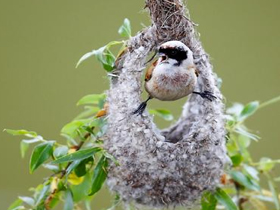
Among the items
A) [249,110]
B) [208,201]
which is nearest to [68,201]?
[208,201]

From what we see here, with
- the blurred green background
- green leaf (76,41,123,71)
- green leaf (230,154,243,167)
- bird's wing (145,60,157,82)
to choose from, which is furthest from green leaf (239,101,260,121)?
the blurred green background

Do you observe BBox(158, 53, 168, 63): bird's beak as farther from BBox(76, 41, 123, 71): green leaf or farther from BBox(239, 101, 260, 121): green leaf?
BBox(239, 101, 260, 121): green leaf

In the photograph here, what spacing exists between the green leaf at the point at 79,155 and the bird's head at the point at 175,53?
36 centimetres

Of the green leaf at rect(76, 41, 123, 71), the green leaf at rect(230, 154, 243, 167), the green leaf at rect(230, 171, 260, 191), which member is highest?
the green leaf at rect(76, 41, 123, 71)

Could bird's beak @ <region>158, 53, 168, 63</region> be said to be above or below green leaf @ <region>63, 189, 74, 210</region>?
above

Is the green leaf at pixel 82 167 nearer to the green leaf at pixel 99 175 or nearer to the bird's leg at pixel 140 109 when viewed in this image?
the green leaf at pixel 99 175

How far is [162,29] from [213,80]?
256mm

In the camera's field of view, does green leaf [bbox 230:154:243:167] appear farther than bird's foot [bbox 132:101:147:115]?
Yes

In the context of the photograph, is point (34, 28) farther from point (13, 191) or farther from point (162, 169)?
point (162, 169)

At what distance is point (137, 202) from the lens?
1.68 metres

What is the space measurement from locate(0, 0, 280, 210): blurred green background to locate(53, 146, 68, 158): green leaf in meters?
1.56

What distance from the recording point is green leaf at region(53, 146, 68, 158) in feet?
5.39

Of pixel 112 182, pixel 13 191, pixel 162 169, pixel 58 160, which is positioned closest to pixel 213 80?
pixel 162 169

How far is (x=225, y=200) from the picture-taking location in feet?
5.57
